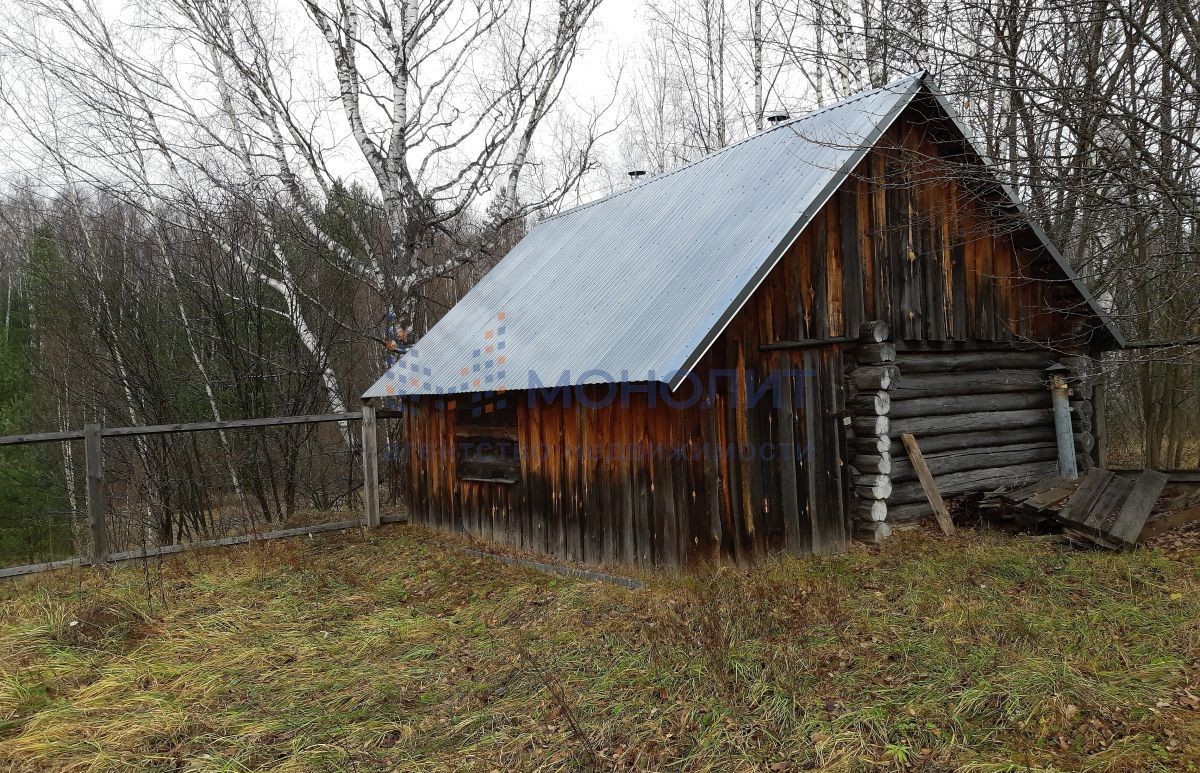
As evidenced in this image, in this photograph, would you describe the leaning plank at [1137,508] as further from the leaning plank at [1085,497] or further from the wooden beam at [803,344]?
the wooden beam at [803,344]

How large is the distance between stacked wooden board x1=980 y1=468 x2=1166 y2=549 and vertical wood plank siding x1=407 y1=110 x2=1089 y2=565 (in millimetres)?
2117

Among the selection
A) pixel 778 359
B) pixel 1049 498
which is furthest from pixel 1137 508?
pixel 778 359

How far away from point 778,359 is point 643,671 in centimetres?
438

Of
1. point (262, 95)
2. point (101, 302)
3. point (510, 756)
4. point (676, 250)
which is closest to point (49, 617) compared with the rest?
point (510, 756)

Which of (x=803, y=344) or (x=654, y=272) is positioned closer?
(x=803, y=344)

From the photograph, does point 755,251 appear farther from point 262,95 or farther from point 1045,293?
point 262,95

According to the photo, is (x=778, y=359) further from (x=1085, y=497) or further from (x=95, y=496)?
(x=95, y=496)

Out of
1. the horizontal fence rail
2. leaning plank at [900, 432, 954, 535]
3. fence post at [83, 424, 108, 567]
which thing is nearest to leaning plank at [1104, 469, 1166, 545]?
leaning plank at [900, 432, 954, 535]

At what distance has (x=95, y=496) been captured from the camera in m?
9.78

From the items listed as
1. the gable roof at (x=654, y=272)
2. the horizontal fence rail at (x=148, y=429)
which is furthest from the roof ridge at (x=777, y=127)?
→ the horizontal fence rail at (x=148, y=429)

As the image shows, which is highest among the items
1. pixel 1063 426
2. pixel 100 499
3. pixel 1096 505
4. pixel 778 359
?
pixel 778 359

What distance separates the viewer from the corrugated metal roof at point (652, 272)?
7.99m

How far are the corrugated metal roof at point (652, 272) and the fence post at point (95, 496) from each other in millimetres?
4030

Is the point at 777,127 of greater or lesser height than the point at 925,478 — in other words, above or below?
above
